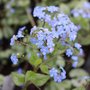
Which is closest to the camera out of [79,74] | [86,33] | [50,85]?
[50,85]

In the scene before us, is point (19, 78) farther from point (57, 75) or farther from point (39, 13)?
point (39, 13)

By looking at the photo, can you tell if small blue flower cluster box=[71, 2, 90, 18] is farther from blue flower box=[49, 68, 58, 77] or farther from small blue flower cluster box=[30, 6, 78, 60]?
blue flower box=[49, 68, 58, 77]

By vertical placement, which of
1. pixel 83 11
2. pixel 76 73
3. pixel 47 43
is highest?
pixel 47 43

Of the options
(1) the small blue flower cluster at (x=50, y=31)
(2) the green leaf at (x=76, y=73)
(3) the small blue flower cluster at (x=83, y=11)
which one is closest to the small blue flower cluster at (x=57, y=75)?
(1) the small blue flower cluster at (x=50, y=31)

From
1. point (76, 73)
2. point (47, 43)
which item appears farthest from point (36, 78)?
point (76, 73)

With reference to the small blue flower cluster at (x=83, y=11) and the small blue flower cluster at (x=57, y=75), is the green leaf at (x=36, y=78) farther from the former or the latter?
the small blue flower cluster at (x=83, y=11)

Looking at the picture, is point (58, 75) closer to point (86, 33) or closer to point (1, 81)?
point (1, 81)

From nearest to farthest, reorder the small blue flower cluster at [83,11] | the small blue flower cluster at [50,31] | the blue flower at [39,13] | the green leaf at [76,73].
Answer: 1. the small blue flower cluster at [50,31]
2. the blue flower at [39,13]
3. the green leaf at [76,73]
4. the small blue flower cluster at [83,11]

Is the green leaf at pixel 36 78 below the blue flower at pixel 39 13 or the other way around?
below

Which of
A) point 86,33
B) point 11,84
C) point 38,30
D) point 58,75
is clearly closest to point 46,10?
point 38,30
